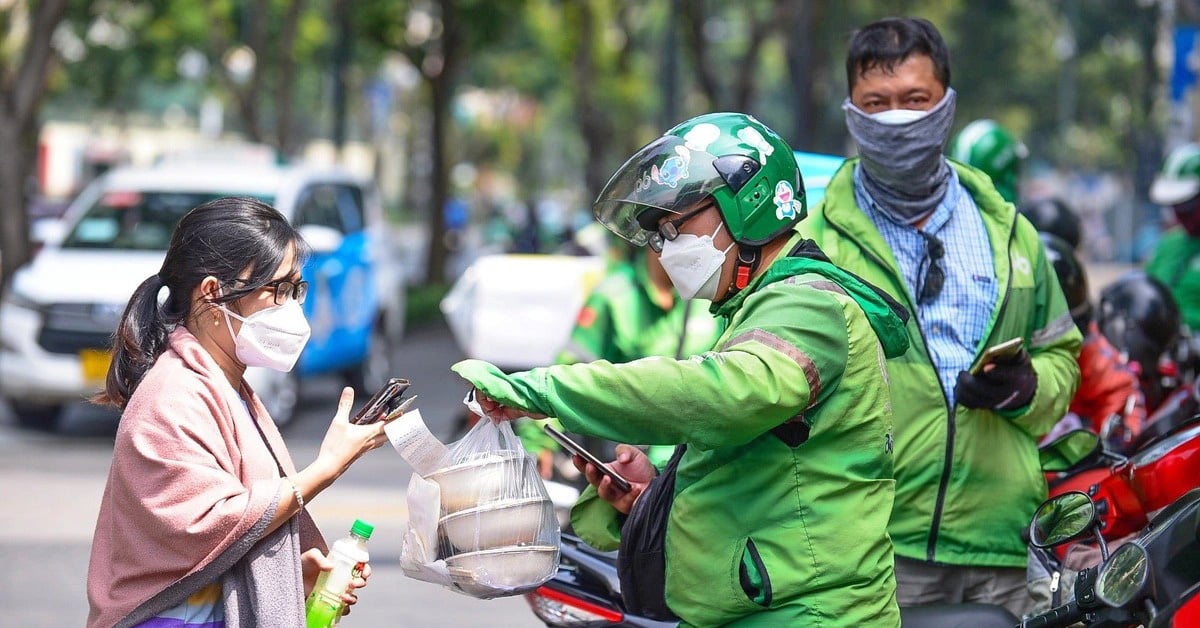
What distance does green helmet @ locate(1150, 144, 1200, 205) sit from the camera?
306 inches

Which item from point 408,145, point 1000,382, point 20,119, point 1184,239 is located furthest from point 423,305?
point 408,145

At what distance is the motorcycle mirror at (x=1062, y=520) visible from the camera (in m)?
3.01

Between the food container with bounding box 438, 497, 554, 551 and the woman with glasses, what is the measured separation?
0.96 ft

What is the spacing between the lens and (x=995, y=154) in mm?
6121

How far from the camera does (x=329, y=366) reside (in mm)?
12914

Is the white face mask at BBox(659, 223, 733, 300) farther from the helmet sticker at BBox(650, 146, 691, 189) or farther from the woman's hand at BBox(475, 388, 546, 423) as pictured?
the woman's hand at BBox(475, 388, 546, 423)

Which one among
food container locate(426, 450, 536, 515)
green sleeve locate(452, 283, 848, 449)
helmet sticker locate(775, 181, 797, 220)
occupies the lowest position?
food container locate(426, 450, 536, 515)

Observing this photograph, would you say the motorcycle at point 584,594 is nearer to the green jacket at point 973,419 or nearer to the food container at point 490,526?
the green jacket at point 973,419

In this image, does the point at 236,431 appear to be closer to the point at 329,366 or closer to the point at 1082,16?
the point at 329,366

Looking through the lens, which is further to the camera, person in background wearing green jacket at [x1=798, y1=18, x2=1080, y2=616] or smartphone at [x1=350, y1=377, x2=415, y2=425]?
person in background wearing green jacket at [x1=798, y1=18, x2=1080, y2=616]

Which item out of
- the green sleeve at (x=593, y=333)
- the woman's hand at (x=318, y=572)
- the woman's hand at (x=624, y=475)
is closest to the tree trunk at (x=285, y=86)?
the green sleeve at (x=593, y=333)

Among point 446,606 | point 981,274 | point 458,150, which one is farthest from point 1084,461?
point 458,150

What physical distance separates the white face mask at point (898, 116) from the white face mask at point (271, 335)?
58.0 inches

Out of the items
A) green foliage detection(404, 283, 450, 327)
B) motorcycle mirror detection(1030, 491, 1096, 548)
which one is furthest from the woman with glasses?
green foliage detection(404, 283, 450, 327)
